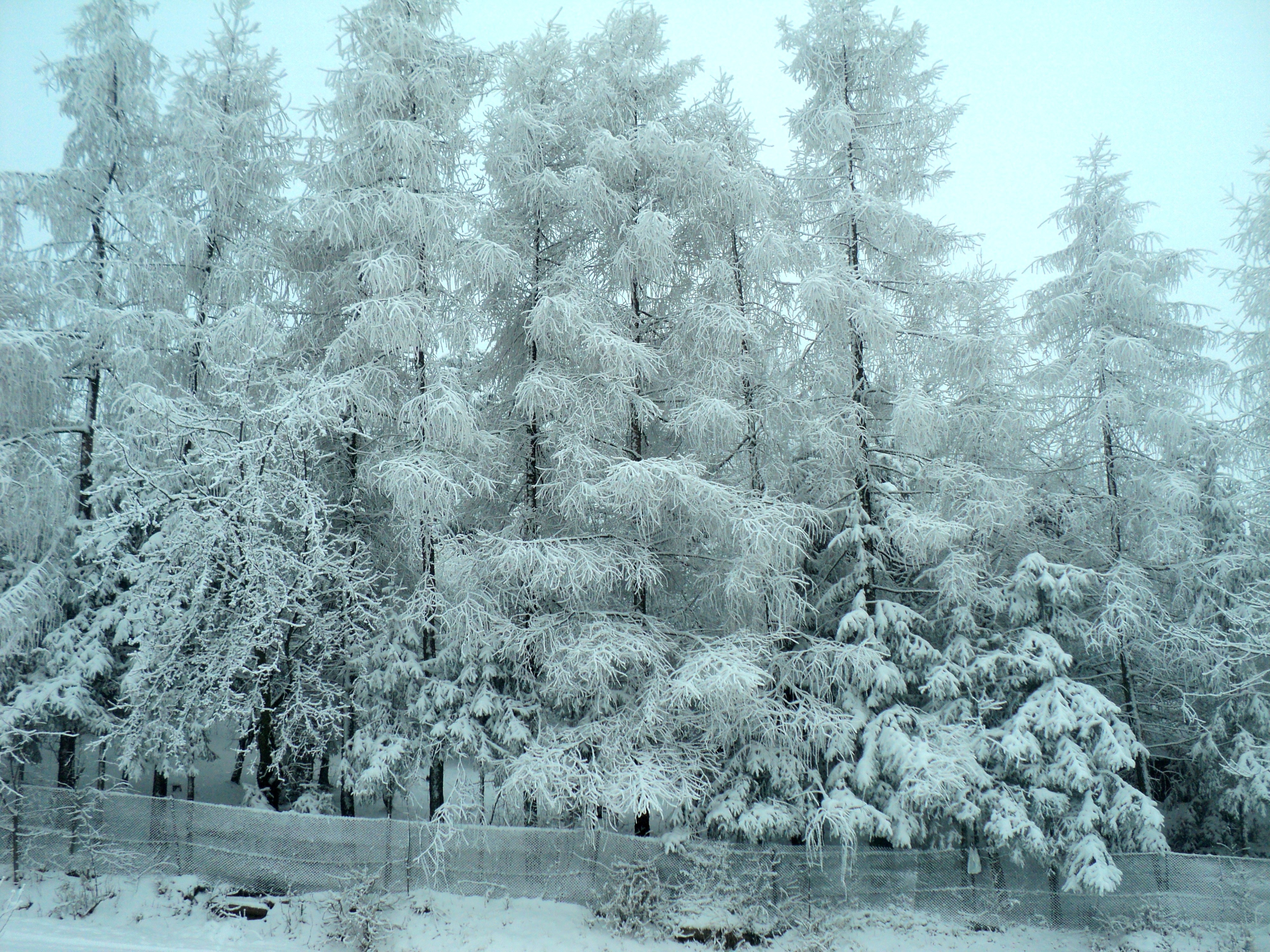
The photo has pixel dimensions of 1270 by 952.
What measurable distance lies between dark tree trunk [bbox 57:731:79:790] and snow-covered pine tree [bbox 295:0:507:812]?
352 cm

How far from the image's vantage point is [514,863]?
9125 mm

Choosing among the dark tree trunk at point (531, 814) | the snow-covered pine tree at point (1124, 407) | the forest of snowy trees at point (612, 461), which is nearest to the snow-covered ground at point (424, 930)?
the dark tree trunk at point (531, 814)

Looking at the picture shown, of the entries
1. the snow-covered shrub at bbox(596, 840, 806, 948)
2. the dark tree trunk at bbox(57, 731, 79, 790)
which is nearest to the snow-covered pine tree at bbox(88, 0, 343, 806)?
the dark tree trunk at bbox(57, 731, 79, 790)

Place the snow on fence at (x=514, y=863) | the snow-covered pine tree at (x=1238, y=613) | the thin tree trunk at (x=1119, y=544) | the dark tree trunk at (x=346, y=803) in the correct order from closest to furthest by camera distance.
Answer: the snow on fence at (x=514, y=863)
the snow-covered pine tree at (x=1238, y=613)
the thin tree trunk at (x=1119, y=544)
the dark tree trunk at (x=346, y=803)

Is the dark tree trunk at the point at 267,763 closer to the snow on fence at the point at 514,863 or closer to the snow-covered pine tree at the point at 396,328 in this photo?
the snow on fence at the point at 514,863

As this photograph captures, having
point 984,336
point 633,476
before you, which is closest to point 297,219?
point 633,476

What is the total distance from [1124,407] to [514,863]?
1077cm

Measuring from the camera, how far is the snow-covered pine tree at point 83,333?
371 inches

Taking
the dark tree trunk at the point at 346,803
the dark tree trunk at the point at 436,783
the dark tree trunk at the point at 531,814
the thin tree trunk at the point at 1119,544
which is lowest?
the dark tree trunk at the point at 346,803

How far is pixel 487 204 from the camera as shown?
10.5 m

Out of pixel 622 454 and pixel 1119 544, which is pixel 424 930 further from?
pixel 1119 544

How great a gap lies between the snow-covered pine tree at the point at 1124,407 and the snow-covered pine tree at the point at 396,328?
29.4 feet

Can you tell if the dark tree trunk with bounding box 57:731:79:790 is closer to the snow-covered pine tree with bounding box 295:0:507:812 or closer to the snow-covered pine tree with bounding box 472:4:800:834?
the snow-covered pine tree with bounding box 295:0:507:812

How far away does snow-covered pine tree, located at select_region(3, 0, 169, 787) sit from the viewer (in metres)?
9.43
